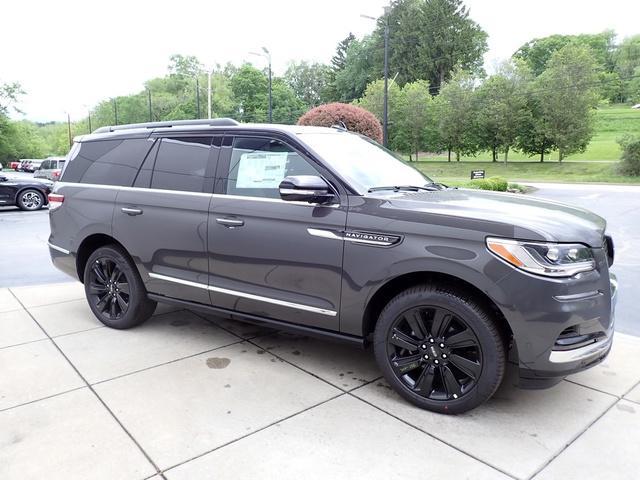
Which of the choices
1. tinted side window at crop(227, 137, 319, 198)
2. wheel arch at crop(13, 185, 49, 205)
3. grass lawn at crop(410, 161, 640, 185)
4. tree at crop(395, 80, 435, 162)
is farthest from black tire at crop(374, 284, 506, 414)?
tree at crop(395, 80, 435, 162)

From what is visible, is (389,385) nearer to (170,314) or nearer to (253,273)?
(253,273)

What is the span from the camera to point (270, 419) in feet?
9.73

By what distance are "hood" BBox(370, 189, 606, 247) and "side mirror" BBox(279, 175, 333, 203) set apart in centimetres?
41

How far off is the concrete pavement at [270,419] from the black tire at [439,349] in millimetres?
164

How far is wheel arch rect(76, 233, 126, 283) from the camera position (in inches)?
178

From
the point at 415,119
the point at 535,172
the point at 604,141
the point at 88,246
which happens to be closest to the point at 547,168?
the point at 535,172

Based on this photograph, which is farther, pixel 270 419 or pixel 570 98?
pixel 570 98

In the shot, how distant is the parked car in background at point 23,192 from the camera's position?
14664mm

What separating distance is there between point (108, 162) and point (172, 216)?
1.10m

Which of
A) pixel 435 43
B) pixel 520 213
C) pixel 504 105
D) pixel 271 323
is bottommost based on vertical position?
pixel 271 323

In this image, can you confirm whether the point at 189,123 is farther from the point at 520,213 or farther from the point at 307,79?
the point at 307,79

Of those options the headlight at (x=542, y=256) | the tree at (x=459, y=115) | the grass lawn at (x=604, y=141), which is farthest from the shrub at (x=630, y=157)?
the headlight at (x=542, y=256)

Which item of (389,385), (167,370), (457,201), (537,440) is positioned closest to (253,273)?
(167,370)

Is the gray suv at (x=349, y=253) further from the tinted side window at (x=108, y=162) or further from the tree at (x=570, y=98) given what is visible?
the tree at (x=570, y=98)
